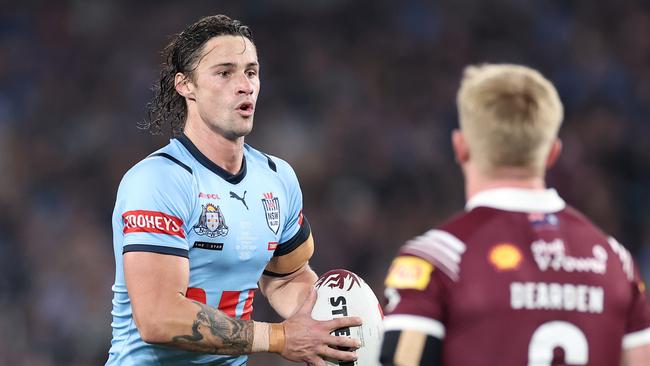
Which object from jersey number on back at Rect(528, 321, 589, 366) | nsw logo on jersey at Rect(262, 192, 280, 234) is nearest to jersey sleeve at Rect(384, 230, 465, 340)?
jersey number on back at Rect(528, 321, 589, 366)

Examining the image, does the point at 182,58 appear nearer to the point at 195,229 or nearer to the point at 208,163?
the point at 208,163

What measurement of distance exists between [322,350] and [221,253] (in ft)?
1.99

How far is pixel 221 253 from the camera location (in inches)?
186

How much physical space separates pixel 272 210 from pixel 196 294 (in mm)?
599

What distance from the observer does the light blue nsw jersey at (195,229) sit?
14.9ft

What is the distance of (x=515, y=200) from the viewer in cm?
318

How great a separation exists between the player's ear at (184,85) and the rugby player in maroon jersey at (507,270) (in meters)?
2.12

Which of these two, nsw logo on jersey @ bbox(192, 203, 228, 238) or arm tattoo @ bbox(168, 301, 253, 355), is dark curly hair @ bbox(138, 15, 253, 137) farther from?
arm tattoo @ bbox(168, 301, 253, 355)

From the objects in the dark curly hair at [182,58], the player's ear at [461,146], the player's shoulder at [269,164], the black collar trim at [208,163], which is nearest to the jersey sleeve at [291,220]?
the player's shoulder at [269,164]

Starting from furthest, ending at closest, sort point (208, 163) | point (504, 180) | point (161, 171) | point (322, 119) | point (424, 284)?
1. point (322, 119)
2. point (208, 163)
3. point (161, 171)
4. point (504, 180)
5. point (424, 284)

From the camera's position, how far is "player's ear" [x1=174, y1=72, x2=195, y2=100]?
5.09m

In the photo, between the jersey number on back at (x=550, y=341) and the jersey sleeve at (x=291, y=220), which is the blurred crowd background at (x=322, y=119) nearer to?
the jersey sleeve at (x=291, y=220)

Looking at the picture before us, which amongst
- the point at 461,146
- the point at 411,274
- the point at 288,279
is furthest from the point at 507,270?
the point at 288,279

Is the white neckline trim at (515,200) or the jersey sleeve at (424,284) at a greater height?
the white neckline trim at (515,200)
